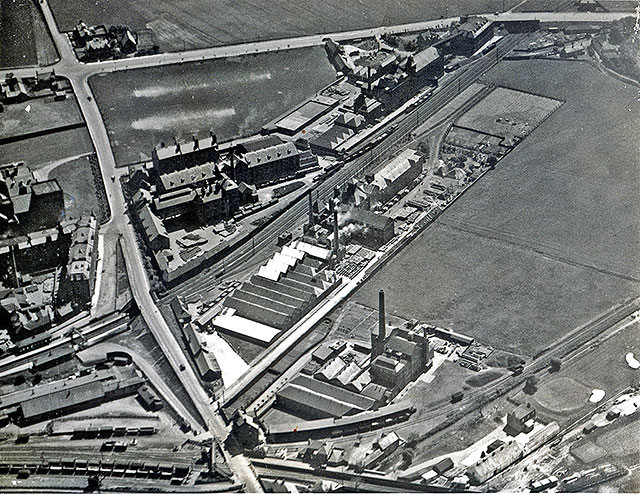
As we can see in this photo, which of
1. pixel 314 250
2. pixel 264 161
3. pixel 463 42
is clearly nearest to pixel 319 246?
pixel 314 250

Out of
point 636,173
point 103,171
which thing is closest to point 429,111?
point 636,173

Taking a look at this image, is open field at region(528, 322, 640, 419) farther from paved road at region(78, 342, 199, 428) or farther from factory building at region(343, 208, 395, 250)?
paved road at region(78, 342, 199, 428)

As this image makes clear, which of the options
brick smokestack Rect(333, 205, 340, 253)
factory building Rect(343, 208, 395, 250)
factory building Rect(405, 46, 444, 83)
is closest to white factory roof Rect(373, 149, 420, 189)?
factory building Rect(343, 208, 395, 250)

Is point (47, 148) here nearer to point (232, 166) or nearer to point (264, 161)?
point (232, 166)

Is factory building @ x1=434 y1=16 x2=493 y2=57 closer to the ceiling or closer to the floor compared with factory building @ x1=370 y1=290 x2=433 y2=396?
closer to the ceiling

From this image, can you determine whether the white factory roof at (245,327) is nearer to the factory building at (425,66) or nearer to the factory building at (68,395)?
the factory building at (68,395)

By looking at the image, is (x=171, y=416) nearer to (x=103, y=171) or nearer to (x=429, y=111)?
(x=103, y=171)
